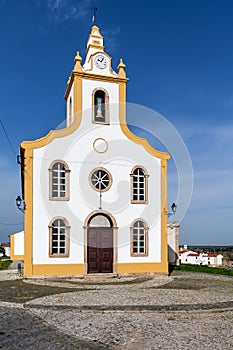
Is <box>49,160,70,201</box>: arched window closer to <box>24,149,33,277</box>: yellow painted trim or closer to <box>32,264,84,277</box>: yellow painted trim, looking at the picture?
<box>24,149,33,277</box>: yellow painted trim

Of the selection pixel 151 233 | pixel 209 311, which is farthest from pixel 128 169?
pixel 209 311

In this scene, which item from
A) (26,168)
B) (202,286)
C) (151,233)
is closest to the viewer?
(202,286)

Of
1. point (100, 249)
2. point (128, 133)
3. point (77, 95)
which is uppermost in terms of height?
point (77, 95)

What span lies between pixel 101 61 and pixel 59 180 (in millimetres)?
6362

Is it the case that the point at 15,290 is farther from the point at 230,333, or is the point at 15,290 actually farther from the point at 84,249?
the point at 230,333

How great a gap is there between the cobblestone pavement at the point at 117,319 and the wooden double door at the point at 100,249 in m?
4.50

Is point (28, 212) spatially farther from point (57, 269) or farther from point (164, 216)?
point (164, 216)

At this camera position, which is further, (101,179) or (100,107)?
(100,107)

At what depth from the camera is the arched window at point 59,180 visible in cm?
1723

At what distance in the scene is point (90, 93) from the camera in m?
18.7

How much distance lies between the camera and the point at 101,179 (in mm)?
18078

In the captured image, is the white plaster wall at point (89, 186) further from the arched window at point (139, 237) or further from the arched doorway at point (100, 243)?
the arched doorway at point (100, 243)

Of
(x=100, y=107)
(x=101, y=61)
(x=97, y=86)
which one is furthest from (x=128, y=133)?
(x=101, y=61)

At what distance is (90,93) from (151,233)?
24.1 ft
